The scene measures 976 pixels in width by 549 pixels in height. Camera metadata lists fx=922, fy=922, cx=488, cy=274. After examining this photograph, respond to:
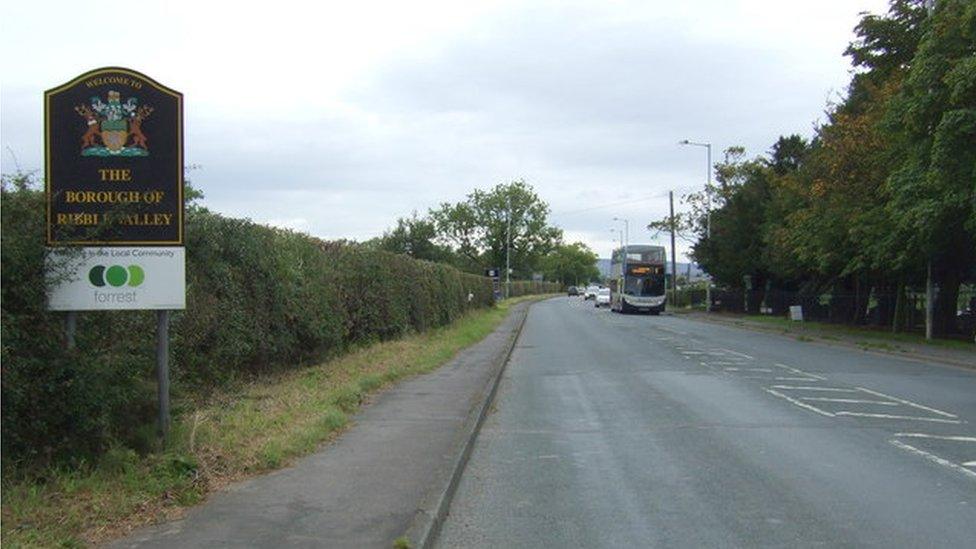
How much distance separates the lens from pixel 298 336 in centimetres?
1571

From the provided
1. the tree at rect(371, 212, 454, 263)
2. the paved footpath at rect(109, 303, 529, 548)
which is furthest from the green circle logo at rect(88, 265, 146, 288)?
the tree at rect(371, 212, 454, 263)

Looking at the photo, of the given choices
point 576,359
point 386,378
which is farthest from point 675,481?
point 576,359

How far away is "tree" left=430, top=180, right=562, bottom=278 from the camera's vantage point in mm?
118125

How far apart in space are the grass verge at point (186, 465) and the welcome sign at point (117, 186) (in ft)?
4.60

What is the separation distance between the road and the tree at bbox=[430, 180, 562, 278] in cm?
9914

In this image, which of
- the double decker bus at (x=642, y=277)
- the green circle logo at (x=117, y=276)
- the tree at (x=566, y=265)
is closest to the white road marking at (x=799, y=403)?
the green circle logo at (x=117, y=276)

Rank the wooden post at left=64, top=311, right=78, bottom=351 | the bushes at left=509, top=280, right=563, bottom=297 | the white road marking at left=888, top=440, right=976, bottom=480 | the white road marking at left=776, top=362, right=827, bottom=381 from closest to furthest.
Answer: the wooden post at left=64, top=311, right=78, bottom=351, the white road marking at left=888, top=440, right=976, bottom=480, the white road marking at left=776, top=362, right=827, bottom=381, the bushes at left=509, top=280, right=563, bottom=297

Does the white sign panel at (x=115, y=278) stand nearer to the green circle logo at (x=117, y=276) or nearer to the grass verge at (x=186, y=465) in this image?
the green circle logo at (x=117, y=276)

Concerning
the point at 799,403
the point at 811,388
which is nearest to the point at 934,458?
the point at 799,403

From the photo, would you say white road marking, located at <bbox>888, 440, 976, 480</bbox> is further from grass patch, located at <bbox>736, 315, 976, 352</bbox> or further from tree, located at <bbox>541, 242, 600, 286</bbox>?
tree, located at <bbox>541, 242, 600, 286</bbox>

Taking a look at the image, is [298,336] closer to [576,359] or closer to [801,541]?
[576,359]

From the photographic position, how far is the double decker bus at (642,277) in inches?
2280

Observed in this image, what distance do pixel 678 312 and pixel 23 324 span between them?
194 feet

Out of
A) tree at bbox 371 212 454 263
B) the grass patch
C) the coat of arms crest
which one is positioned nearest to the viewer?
the coat of arms crest
